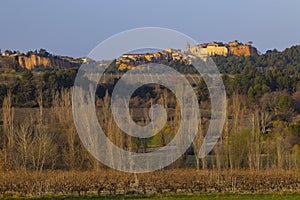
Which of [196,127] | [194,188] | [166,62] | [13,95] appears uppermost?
[166,62]

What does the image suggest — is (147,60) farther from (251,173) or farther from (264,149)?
(251,173)

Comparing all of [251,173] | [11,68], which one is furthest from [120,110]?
[11,68]

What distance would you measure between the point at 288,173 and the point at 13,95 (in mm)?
20309

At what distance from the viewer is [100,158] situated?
19.8m

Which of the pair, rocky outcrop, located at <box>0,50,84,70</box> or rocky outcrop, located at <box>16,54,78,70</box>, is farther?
rocky outcrop, located at <box>16,54,78,70</box>

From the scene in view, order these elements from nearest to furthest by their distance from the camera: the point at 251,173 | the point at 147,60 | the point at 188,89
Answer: the point at 251,173, the point at 147,60, the point at 188,89

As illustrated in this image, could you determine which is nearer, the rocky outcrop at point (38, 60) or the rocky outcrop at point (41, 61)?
the rocky outcrop at point (38, 60)

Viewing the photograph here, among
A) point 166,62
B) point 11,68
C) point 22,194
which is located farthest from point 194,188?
point 11,68

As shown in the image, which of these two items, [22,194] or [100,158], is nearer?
[22,194]

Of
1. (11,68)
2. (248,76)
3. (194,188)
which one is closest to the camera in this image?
(194,188)

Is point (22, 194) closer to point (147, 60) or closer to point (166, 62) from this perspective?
point (147, 60)

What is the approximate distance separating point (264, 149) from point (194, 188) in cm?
815

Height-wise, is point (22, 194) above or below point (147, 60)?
below

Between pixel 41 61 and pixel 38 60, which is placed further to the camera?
pixel 41 61
